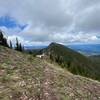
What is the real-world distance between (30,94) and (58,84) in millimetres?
3829

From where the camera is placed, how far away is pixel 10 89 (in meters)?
13.4

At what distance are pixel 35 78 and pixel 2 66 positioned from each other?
3835mm

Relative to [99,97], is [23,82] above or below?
above

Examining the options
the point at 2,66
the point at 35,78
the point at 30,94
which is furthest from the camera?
the point at 2,66

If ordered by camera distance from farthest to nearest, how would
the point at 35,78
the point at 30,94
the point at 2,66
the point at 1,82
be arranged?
the point at 2,66
the point at 35,78
the point at 1,82
the point at 30,94

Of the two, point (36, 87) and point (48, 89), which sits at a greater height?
point (36, 87)

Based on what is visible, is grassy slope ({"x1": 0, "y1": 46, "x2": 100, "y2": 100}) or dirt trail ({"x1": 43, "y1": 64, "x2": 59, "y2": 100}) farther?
dirt trail ({"x1": 43, "y1": 64, "x2": 59, "y2": 100})

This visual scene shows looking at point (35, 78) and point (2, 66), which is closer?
point (35, 78)

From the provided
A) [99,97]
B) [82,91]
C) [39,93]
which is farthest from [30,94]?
[99,97]

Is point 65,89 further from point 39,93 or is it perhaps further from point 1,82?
point 1,82

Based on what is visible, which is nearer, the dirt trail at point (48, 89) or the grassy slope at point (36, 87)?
the grassy slope at point (36, 87)

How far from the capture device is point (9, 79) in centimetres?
1530

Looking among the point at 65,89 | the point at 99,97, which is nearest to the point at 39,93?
the point at 65,89

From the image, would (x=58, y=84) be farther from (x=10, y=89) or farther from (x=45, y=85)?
(x=10, y=89)
